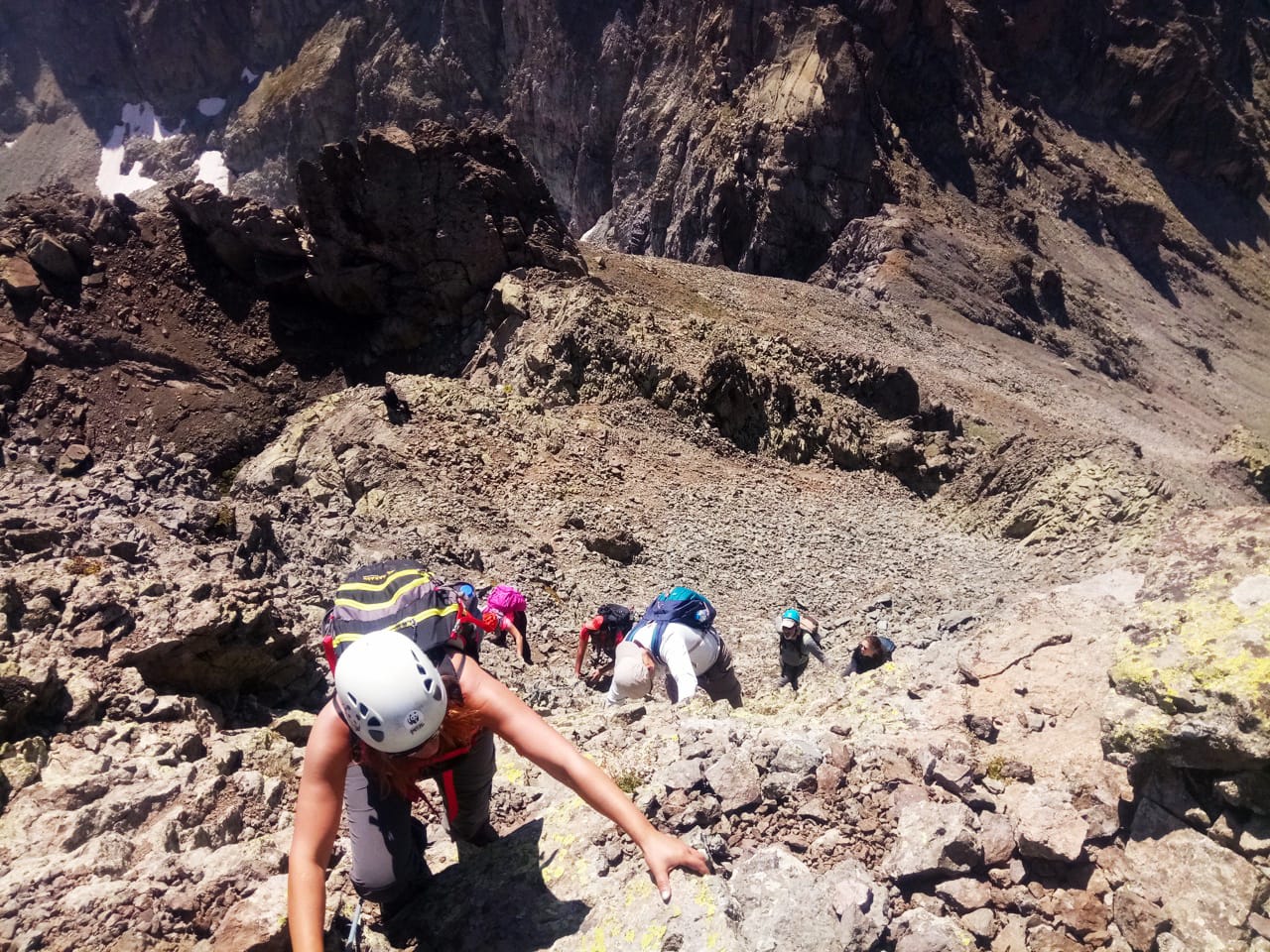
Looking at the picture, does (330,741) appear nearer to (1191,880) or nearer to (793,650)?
(1191,880)

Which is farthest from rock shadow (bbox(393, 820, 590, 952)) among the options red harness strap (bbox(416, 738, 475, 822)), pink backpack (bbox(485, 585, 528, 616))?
pink backpack (bbox(485, 585, 528, 616))

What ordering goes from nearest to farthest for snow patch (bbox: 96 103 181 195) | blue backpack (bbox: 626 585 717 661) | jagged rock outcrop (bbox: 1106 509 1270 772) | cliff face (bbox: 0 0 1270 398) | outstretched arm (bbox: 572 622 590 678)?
1. jagged rock outcrop (bbox: 1106 509 1270 772)
2. blue backpack (bbox: 626 585 717 661)
3. outstretched arm (bbox: 572 622 590 678)
4. cliff face (bbox: 0 0 1270 398)
5. snow patch (bbox: 96 103 181 195)

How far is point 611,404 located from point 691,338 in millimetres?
3505

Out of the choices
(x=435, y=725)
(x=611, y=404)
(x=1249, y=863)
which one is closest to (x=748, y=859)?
(x=435, y=725)

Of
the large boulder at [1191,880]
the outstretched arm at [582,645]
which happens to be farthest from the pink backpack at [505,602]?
the large boulder at [1191,880]

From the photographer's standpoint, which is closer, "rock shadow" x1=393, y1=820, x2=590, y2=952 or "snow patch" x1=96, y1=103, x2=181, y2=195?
"rock shadow" x1=393, y1=820, x2=590, y2=952

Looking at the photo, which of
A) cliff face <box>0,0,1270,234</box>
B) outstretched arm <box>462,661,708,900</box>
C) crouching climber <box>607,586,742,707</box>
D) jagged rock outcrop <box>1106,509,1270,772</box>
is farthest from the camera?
cliff face <box>0,0,1270,234</box>

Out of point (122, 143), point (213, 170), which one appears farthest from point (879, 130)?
point (122, 143)

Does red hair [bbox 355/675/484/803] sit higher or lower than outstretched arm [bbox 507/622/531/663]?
higher

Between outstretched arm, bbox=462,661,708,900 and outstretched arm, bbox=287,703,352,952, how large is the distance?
2.11 feet

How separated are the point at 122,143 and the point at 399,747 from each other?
111363 millimetres

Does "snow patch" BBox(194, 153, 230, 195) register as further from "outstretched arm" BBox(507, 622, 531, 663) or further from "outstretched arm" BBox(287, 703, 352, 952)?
"outstretched arm" BBox(287, 703, 352, 952)

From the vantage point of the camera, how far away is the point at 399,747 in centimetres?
340

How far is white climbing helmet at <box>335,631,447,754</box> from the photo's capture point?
10.9 ft
